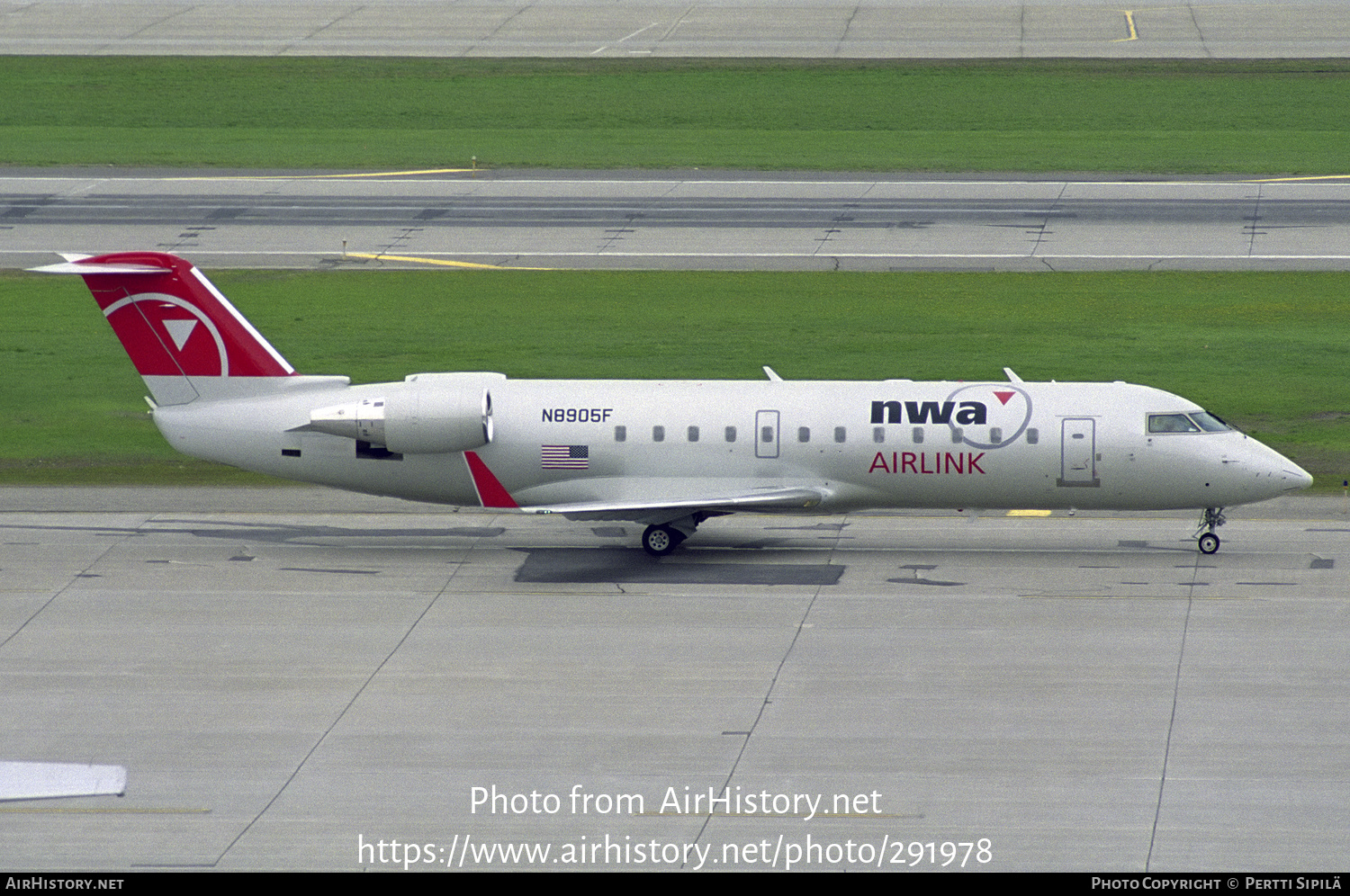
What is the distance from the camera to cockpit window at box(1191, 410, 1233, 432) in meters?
35.6

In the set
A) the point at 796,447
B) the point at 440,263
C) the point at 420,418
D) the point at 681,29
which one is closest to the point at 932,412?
the point at 796,447

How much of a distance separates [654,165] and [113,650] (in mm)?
48746

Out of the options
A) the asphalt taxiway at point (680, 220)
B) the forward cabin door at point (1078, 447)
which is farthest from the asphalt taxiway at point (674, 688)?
the asphalt taxiway at point (680, 220)

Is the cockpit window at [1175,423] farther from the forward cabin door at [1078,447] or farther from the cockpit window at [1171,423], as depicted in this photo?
the forward cabin door at [1078,447]

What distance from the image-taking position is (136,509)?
40.1 m

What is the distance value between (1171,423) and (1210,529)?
2.50 m

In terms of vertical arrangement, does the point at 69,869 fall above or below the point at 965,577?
above

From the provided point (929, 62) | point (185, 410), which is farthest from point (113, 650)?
point (929, 62)

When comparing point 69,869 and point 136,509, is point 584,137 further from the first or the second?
point 69,869

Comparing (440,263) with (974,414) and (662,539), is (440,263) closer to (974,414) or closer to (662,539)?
(662,539)

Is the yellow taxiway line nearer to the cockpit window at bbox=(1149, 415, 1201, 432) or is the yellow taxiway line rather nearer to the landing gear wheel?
the landing gear wheel

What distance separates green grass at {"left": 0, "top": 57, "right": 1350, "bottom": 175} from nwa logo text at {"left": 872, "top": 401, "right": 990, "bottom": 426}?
135ft

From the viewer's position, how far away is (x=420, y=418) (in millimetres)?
35312

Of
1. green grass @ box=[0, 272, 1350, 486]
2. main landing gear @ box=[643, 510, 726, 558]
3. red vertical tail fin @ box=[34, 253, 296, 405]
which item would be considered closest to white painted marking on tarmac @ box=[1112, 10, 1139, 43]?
green grass @ box=[0, 272, 1350, 486]
